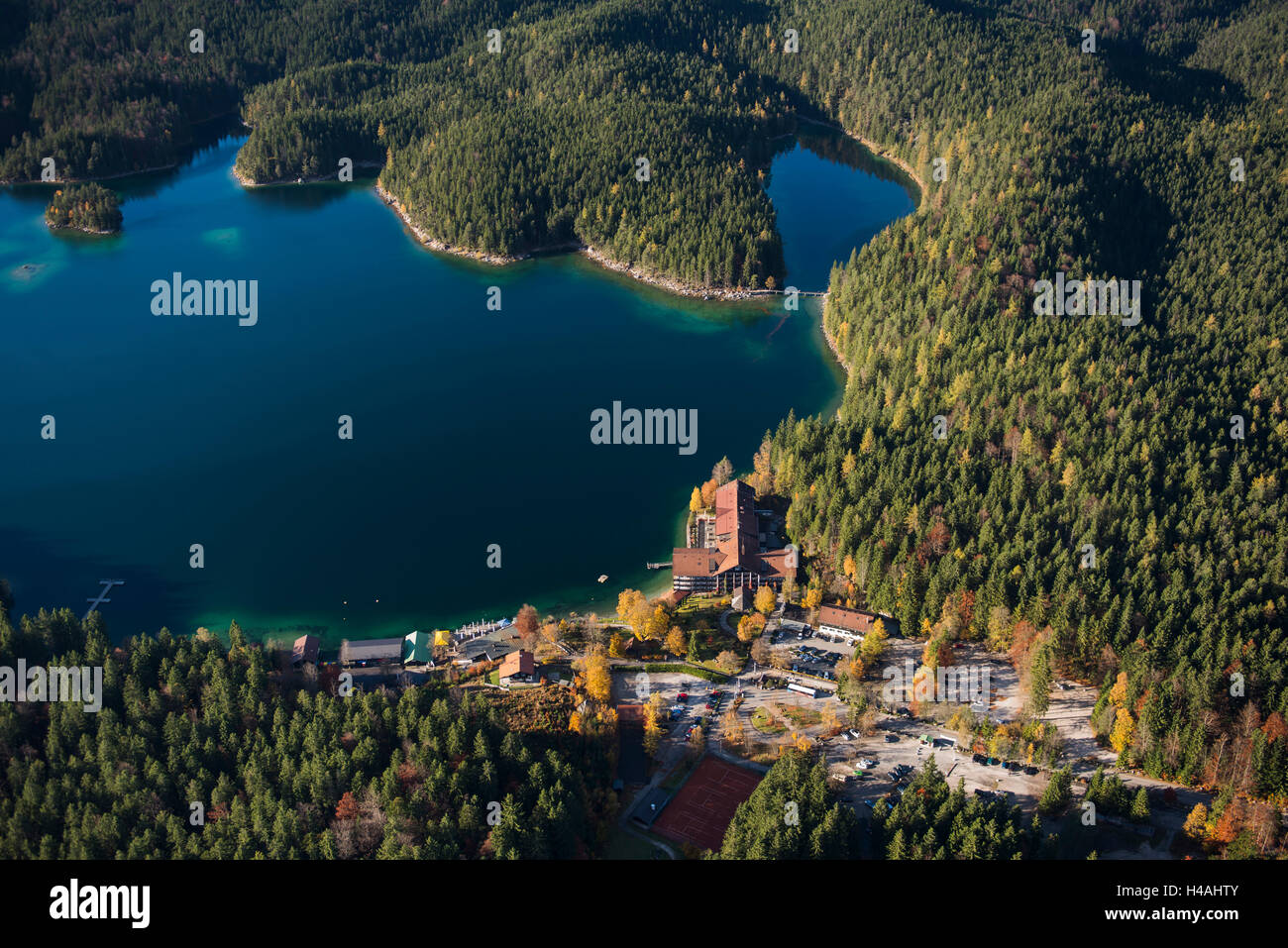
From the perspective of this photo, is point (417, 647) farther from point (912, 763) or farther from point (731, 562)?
point (912, 763)

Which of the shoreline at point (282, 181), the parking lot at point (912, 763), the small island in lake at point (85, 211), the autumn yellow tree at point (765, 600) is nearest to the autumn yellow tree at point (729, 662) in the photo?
the autumn yellow tree at point (765, 600)

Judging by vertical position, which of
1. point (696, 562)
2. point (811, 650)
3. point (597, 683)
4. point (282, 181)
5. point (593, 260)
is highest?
point (282, 181)

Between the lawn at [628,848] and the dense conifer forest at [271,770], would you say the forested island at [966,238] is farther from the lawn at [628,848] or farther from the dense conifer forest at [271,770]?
the lawn at [628,848]

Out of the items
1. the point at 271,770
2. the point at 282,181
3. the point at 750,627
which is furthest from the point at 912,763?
the point at 282,181

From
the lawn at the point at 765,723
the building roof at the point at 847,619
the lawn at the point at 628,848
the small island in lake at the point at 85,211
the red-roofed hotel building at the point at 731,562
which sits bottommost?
the lawn at the point at 628,848

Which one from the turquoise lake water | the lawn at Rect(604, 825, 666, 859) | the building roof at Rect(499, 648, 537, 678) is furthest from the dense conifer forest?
the turquoise lake water

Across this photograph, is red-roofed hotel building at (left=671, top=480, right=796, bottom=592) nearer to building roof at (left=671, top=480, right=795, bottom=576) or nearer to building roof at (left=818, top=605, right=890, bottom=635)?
building roof at (left=671, top=480, right=795, bottom=576)

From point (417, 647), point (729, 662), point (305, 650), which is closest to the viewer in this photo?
point (729, 662)
